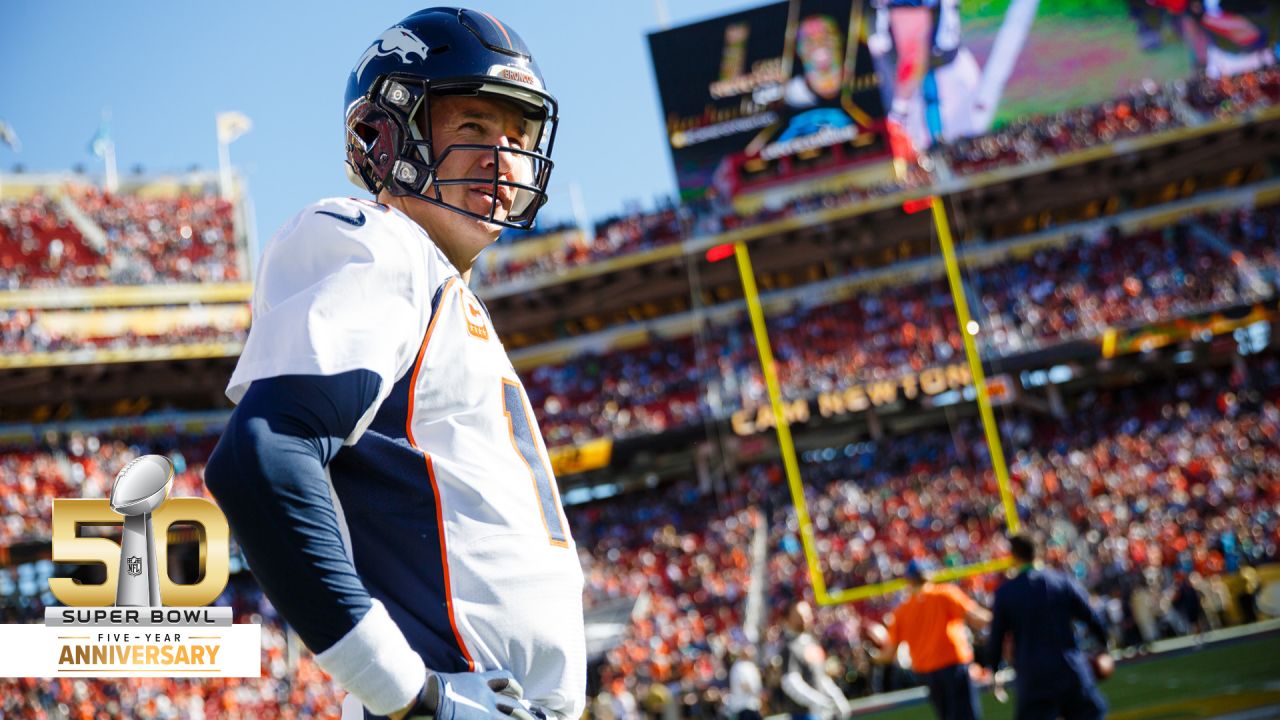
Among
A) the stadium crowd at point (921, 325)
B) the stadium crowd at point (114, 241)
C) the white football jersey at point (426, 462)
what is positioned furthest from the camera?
the stadium crowd at point (114, 241)

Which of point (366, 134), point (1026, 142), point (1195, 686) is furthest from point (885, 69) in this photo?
point (366, 134)

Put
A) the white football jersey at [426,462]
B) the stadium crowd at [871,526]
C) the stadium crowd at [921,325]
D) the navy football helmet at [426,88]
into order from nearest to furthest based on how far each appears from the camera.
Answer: the white football jersey at [426,462], the navy football helmet at [426,88], the stadium crowd at [871,526], the stadium crowd at [921,325]

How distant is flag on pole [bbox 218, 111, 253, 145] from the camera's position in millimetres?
39906

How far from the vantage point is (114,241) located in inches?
1400

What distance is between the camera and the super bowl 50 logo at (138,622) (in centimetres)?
242

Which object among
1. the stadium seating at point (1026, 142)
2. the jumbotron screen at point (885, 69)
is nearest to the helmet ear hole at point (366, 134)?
the stadium seating at point (1026, 142)

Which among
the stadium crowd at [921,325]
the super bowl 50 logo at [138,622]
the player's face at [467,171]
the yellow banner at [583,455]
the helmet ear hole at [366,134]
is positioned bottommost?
the super bowl 50 logo at [138,622]

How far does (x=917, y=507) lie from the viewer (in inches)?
878

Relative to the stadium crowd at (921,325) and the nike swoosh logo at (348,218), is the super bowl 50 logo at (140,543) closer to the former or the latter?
the nike swoosh logo at (348,218)

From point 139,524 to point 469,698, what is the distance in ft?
4.50

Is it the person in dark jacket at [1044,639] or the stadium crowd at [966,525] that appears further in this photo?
the stadium crowd at [966,525]

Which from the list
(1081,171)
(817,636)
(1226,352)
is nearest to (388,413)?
(817,636)

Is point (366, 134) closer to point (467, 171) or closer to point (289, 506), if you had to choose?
point (467, 171)

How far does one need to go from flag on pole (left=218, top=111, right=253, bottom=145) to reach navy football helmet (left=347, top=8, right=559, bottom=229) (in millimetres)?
40942
